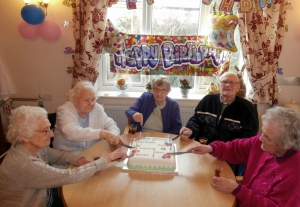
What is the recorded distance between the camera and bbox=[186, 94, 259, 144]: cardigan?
2.25 meters

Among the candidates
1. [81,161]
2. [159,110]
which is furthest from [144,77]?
[81,161]

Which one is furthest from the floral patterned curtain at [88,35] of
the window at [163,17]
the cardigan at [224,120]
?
the cardigan at [224,120]

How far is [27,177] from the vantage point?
4.57 feet

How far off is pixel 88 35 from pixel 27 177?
6.17ft

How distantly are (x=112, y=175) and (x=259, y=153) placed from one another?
983 millimetres

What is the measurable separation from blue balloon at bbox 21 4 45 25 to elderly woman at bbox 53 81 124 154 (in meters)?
1.12

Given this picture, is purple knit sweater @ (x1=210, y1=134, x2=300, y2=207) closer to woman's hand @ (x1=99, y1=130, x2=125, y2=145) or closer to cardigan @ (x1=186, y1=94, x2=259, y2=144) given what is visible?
cardigan @ (x1=186, y1=94, x2=259, y2=144)

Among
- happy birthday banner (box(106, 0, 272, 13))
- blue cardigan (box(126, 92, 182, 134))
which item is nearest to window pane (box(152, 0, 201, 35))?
happy birthday banner (box(106, 0, 272, 13))

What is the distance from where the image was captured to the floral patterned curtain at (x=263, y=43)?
279 cm

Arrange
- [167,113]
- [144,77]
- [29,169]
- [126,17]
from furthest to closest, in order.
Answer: [144,77] → [126,17] → [167,113] → [29,169]

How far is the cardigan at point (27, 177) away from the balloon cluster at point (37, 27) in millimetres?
1780

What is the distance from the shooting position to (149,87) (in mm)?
3148

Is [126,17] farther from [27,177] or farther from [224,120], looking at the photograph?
[27,177]

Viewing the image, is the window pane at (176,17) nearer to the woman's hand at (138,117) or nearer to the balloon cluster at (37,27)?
the balloon cluster at (37,27)
